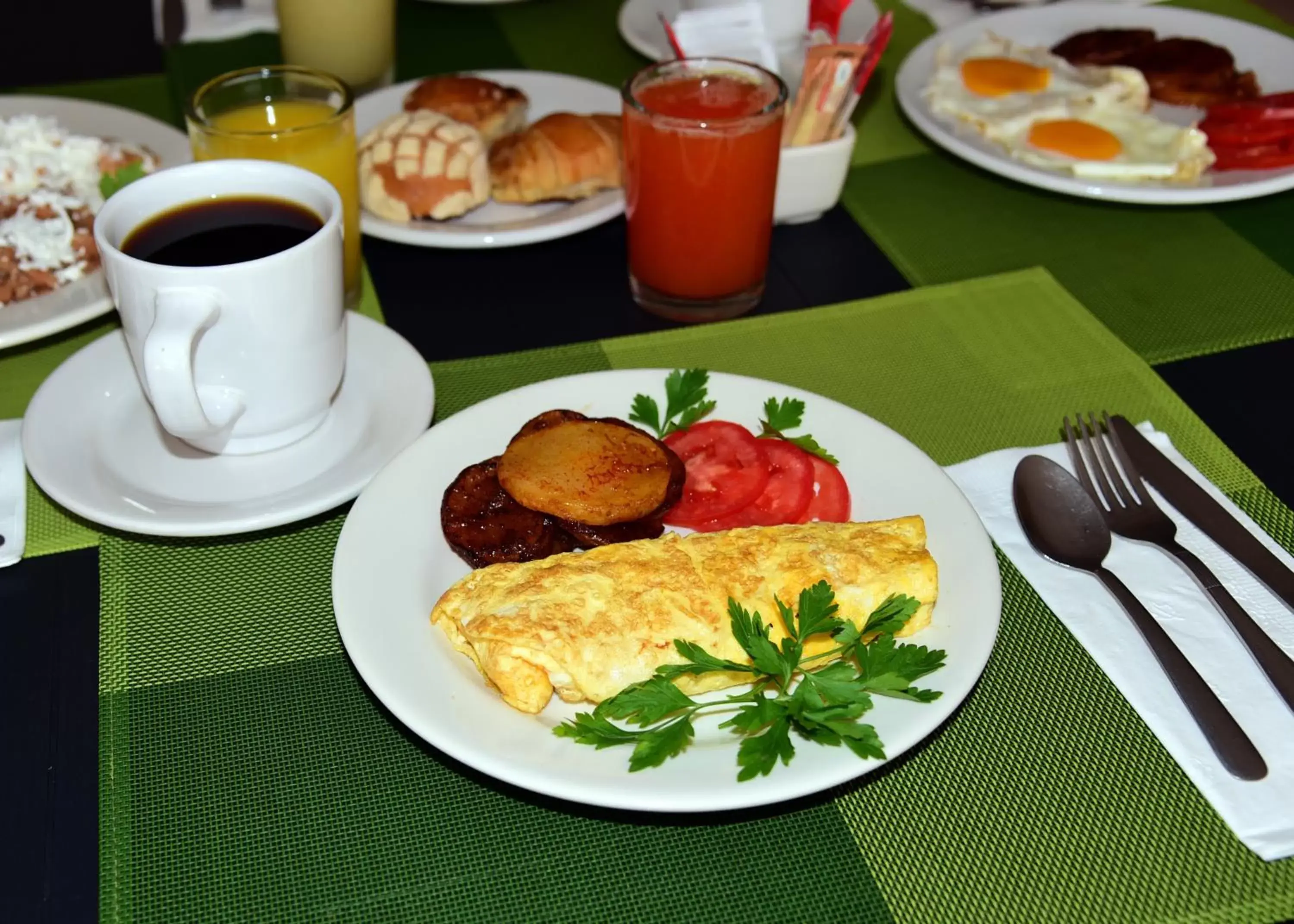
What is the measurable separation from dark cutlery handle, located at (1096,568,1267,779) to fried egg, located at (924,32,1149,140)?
119 centimetres

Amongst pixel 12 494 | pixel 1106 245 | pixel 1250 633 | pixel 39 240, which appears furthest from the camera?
pixel 1106 245

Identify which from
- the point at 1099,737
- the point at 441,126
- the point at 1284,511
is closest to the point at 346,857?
the point at 1099,737

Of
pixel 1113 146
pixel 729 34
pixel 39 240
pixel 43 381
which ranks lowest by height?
pixel 43 381

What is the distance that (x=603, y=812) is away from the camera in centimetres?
108

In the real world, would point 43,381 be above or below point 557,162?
below

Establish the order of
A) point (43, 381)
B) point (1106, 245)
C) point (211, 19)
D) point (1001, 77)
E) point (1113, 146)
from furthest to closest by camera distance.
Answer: point (211, 19) < point (1001, 77) < point (1113, 146) < point (1106, 245) < point (43, 381)

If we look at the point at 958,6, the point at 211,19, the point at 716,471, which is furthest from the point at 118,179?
the point at 958,6

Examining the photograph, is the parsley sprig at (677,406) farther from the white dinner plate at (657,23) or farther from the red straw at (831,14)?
the white dinner plate at (657,23)

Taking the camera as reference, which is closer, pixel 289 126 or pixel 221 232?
pixel 221 232

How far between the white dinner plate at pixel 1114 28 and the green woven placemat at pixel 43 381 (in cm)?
107

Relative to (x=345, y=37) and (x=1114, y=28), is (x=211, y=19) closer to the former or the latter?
(x=345, y=37)

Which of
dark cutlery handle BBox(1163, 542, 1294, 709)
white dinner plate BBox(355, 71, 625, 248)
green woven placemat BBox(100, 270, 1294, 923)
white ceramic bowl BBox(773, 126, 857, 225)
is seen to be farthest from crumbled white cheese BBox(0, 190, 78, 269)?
dark cutlery handle BBox(1163, 542, 1294, 709)

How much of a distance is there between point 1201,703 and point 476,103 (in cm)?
156

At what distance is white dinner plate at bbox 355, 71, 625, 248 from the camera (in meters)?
1.87
